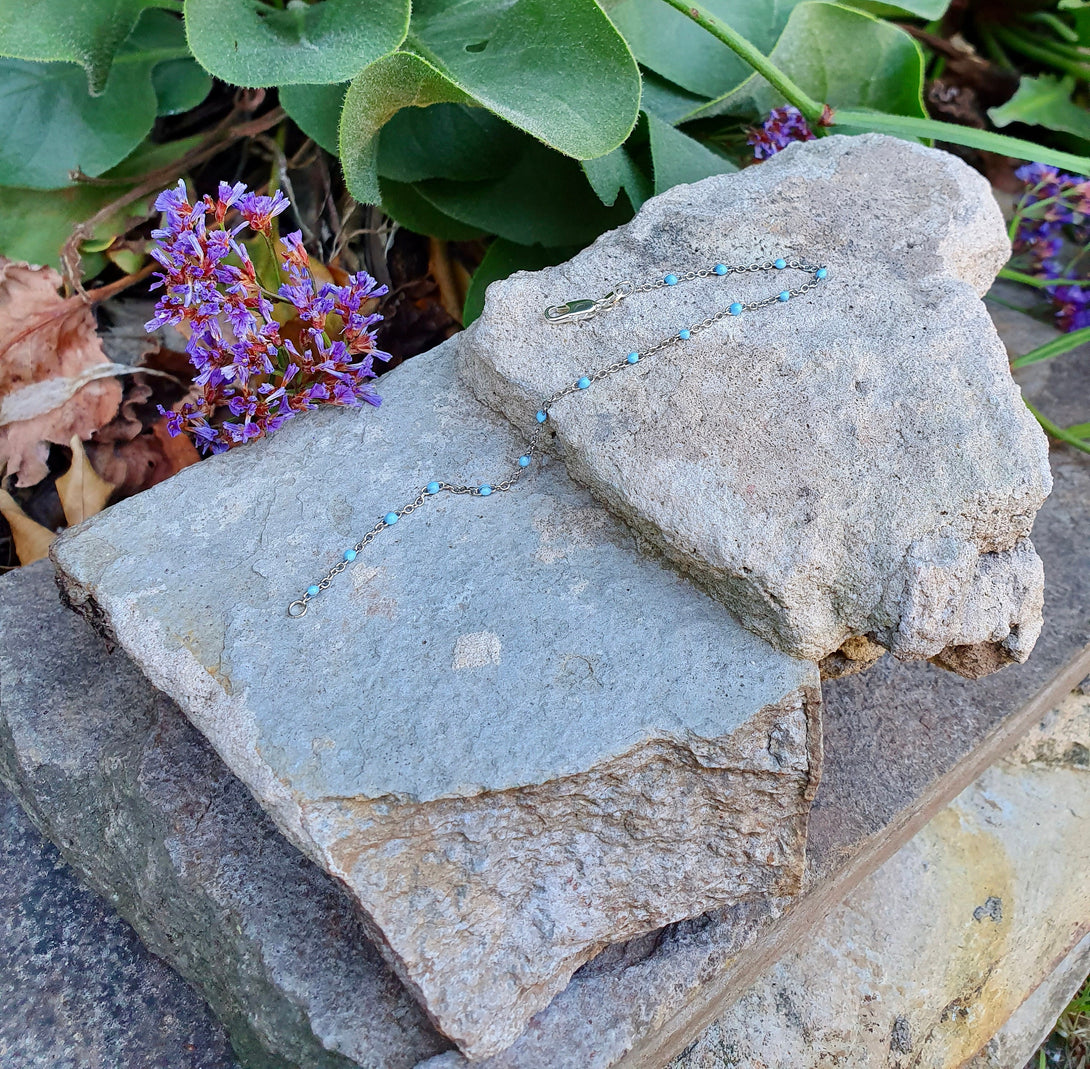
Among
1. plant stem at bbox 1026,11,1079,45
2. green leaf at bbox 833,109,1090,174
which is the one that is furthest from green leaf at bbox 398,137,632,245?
plant stem at bbox 1026,11,1079,45

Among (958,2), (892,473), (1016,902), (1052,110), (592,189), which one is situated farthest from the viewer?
(958,2)

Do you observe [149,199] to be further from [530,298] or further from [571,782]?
[571,782]

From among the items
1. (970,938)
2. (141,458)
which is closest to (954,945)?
(970,938)

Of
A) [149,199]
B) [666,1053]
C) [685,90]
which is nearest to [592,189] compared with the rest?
[685,90]

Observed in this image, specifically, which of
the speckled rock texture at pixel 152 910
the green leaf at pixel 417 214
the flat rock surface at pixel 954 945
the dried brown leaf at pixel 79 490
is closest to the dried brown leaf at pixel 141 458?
the dried brown leaf at pixel 79 490

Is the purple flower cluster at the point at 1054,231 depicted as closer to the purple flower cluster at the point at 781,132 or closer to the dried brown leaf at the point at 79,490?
the purple flower cluster at the point at 781,132
